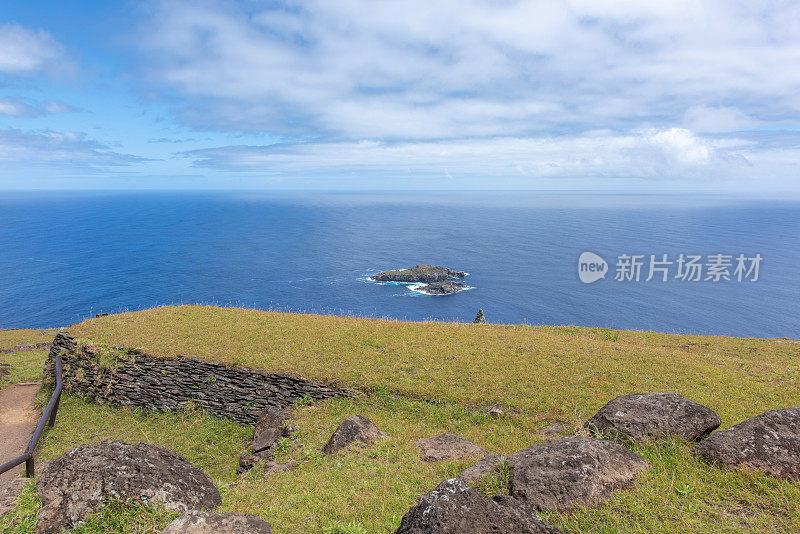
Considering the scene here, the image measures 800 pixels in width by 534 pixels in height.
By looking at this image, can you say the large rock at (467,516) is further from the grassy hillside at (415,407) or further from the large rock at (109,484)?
the large rock at (109,484)

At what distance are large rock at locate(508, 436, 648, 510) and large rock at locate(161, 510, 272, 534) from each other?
4.50m

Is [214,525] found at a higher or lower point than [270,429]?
higher

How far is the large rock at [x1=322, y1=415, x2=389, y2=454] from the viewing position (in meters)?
12.8

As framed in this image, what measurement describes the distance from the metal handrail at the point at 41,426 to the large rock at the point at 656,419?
16470mm

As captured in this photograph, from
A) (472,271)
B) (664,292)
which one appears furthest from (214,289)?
(664,292)

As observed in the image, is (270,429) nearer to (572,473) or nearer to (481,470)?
(481,470)

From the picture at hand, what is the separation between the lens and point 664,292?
105500 millimetres

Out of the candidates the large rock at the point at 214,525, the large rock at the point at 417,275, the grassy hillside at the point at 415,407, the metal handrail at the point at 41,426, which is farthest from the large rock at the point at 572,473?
the large rock at the point at 417,275

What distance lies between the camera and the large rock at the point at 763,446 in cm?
737

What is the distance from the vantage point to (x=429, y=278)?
10750cm

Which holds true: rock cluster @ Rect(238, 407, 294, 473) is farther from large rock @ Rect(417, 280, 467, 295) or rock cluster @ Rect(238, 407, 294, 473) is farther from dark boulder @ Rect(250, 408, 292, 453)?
large rock @ Rect(417, 280, 467, 295)

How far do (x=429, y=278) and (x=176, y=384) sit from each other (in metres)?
89.9

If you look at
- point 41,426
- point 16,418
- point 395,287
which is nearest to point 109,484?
point 41,426

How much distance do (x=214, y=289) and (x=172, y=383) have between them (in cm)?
8956
